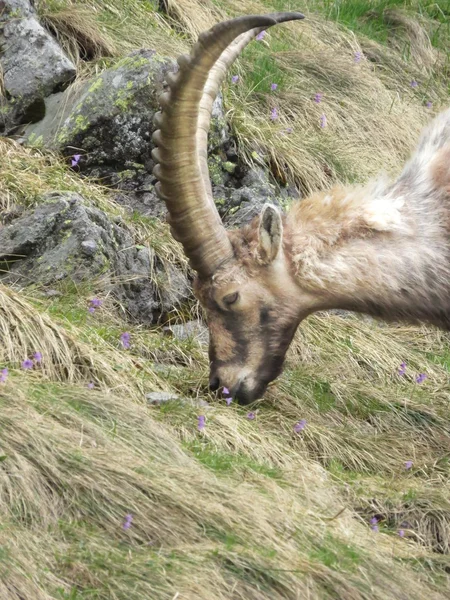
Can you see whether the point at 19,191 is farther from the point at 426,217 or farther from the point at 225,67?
the point at 426,217

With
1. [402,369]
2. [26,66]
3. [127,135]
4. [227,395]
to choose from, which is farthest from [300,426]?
[26,66]

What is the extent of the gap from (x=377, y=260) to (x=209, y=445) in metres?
1.54

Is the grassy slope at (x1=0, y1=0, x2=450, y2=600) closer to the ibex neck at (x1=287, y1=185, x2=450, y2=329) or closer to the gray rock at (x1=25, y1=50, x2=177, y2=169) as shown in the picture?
the gray rock at (x1=25, y1=50, x2=177, y2=169)

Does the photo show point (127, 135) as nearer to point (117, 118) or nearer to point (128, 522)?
point (117, 118)

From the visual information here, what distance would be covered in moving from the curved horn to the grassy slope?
3.09 feet

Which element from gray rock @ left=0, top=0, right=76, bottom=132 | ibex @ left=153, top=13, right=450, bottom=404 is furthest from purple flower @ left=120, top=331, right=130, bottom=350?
gray rock @ left=0, top=0, right=76, bottom=132

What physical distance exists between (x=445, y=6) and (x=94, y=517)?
11.5m

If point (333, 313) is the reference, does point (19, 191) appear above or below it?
above

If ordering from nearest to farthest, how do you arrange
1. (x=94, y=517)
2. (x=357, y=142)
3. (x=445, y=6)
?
(x=94, y=517) < (x=357, y=142) < (x=445, y=6)

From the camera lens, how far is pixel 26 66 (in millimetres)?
9492

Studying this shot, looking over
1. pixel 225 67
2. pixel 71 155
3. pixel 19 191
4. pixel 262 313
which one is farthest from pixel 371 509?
pixel 71 155

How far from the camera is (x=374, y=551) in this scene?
5309 millimetres

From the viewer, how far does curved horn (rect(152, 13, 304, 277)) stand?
247 inches

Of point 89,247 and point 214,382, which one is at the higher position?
point 89,247
